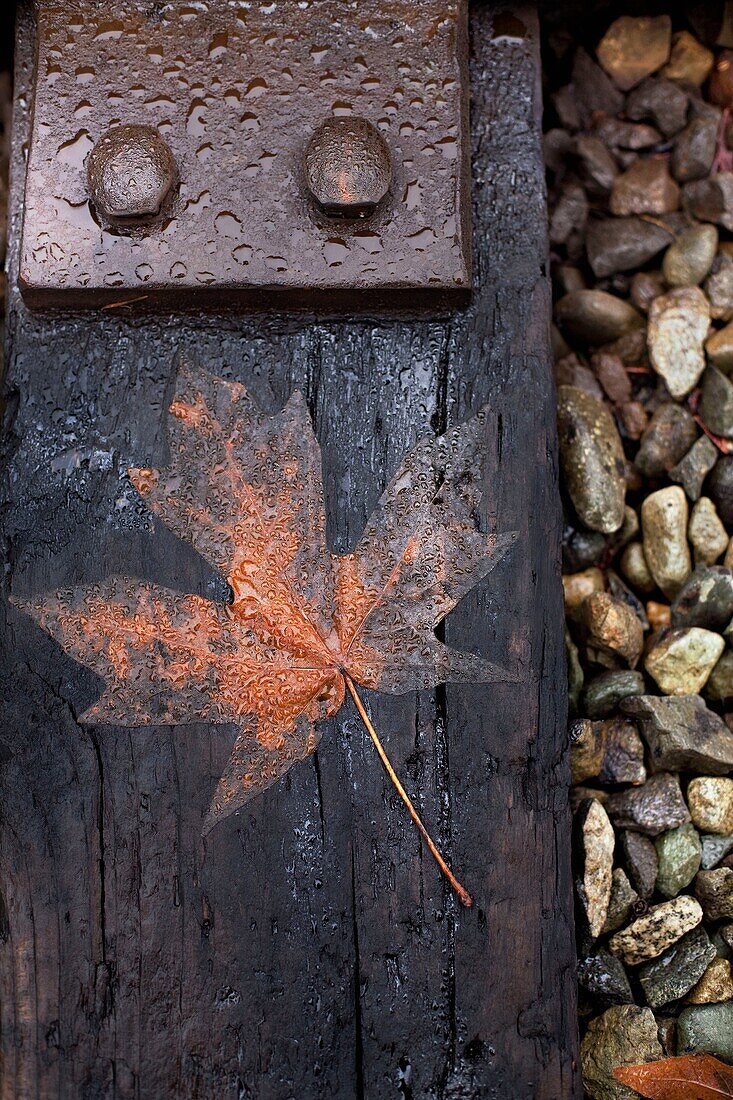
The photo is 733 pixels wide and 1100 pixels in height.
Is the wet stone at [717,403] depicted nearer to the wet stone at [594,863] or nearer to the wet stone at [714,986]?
the wet stone at [594,863]

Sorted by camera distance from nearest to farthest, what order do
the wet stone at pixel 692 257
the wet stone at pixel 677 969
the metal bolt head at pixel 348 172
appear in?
the metal bolt head at pixel 348 172 → the wet stone at pixel 677 969 → the wet stone at pixel 692 257

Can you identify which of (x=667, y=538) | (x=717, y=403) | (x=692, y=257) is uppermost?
(x=692, y=257)

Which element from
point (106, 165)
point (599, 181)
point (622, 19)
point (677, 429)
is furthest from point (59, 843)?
point (622, 19)

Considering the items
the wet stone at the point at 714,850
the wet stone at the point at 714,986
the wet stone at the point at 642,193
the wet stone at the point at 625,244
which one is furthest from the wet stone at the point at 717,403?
the wet stone at the point at 714,986

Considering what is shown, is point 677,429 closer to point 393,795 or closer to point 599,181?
point 599,181

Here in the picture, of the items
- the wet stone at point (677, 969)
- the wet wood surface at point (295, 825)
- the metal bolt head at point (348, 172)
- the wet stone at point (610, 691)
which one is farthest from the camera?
the wet stone at point (610, 691)

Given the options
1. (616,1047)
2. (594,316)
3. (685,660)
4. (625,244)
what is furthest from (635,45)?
(616,1047)

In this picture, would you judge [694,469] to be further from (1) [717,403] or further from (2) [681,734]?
(2) [681,734]

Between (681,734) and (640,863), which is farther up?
(681,734)
